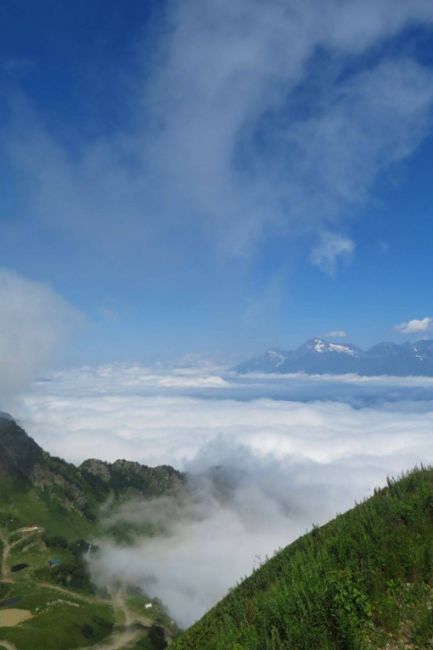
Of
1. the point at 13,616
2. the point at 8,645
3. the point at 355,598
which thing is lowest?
the point at 13,616

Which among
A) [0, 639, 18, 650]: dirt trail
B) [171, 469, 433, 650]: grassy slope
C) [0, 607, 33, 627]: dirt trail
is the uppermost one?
[171, 469, 433, 650]: grassy slope

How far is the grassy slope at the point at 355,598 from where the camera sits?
615 inches

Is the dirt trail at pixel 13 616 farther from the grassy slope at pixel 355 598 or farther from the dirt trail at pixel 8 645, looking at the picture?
the grassy slope at pixel 355 598

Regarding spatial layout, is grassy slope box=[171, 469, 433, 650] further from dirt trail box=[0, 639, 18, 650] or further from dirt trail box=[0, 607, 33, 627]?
dirt trail box=[0, 607, 33, 627]

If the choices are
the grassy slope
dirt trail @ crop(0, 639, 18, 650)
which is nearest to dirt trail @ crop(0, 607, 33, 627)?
dirt trail @ crop(0, 639, 18, 650)

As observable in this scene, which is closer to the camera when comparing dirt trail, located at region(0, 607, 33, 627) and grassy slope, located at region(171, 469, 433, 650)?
grassy slope, located at region(171, 469, 433, 650)

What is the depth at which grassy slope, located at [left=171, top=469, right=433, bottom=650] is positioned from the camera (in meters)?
15.6

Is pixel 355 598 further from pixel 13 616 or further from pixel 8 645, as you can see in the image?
pixel 13 616

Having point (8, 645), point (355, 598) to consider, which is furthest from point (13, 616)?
point (355, 598)

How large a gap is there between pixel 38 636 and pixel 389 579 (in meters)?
186

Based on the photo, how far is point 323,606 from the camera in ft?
55.5

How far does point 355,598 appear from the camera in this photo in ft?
54.2

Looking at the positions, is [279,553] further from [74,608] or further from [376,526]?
[74,608]

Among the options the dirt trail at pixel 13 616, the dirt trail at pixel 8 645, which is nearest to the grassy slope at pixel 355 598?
the dirt trail at pixel 8 645
